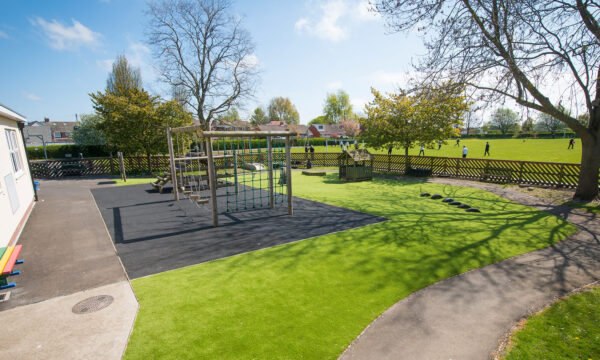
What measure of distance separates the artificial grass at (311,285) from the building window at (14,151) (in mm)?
8535

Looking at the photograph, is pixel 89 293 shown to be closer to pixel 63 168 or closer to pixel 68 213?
pixel 68 213

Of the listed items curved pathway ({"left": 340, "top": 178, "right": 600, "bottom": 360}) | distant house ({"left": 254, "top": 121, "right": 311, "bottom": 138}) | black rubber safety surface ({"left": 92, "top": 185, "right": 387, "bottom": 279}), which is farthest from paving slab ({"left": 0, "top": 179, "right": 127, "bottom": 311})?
distant house ({"left": 254, "top": 121, "right": 311, "bottom": 138})

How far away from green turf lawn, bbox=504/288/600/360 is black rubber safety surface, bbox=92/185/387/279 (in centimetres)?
504

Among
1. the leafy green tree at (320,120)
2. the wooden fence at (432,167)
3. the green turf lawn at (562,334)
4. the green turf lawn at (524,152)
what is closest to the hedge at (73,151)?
the wooden fence at (432,167)

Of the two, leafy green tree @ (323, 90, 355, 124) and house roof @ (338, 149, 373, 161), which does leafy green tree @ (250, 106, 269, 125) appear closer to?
leafy green tree @ (323, 90, 355, 124)

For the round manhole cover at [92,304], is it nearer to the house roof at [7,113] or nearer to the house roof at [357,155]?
the house roof at [7,113]

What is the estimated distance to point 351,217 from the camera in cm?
1006

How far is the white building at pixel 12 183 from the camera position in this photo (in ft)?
24.1

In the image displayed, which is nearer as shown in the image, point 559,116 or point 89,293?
point 89,293

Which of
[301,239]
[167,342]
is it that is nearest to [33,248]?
[167,342]

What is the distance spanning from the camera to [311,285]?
5.34 meters

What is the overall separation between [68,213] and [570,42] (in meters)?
20.3

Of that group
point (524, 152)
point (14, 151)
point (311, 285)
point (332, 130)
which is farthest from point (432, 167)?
point (332, 130)

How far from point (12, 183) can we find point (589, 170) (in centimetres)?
2172
